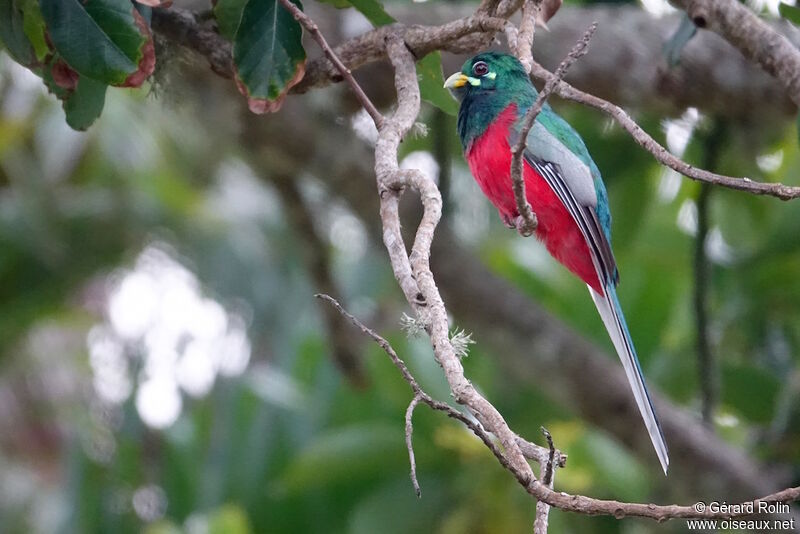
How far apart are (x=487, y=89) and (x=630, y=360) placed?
1.08 metres

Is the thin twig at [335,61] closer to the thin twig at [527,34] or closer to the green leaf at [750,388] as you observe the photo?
the thin twig at [527,34]

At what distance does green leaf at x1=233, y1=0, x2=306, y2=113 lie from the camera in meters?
2.65

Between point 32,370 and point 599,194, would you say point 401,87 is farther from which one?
point 32,370

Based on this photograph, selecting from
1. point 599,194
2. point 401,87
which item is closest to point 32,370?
point 599,194

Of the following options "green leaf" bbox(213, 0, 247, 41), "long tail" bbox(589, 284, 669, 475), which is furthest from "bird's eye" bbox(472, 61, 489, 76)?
"green leaf" bbox(213, 0, 247, 41)

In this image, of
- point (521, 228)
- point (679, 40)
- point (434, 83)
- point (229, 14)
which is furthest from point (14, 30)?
point (679, 40)

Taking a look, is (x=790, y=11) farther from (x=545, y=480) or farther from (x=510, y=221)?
(x=545, y=480)

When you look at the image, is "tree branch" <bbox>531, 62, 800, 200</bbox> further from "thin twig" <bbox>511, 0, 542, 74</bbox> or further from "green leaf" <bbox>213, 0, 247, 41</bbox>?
"green leaf" <bbox>213, 0, 247, 41</bbox>

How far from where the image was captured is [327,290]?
571 centimetres

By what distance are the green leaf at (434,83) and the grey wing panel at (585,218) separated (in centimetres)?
49

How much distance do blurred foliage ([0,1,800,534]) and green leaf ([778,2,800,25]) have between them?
2045 mm

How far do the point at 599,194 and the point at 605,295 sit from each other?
1.35ft

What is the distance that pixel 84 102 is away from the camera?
2740 mm

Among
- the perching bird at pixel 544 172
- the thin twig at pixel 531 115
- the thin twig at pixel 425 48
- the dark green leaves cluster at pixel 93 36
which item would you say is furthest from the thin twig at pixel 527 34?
the perching bird at pixel 544 172
